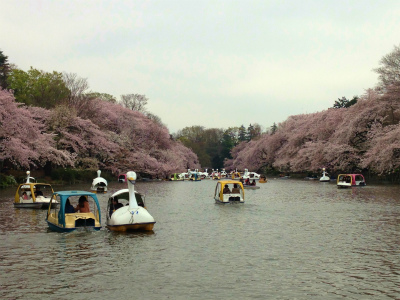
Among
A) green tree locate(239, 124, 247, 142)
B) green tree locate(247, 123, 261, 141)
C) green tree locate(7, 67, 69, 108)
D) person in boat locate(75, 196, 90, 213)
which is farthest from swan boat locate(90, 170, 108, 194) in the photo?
green tree locate(239, 124, 247, 142)

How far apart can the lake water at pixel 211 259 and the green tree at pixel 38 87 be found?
172 feet

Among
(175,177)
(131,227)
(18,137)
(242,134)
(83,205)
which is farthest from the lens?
(242,134)

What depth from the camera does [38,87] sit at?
271 ft

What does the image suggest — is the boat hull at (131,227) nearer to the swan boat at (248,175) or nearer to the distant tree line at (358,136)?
the distant tree line at (358,136)

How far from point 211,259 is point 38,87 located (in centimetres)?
7235

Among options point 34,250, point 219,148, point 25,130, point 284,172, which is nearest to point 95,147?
point 25,130

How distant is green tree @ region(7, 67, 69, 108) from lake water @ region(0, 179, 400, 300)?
52.4 m

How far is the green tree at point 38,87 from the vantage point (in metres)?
78.0

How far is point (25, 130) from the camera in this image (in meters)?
55.0

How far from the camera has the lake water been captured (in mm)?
13195

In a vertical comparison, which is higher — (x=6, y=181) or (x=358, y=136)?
(x=358, y=136)

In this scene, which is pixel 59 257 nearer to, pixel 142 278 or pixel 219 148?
pixel 142 278

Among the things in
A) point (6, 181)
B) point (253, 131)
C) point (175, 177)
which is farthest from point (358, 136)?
point (253, 131)

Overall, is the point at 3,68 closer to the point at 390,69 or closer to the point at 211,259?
the point at 390,69
